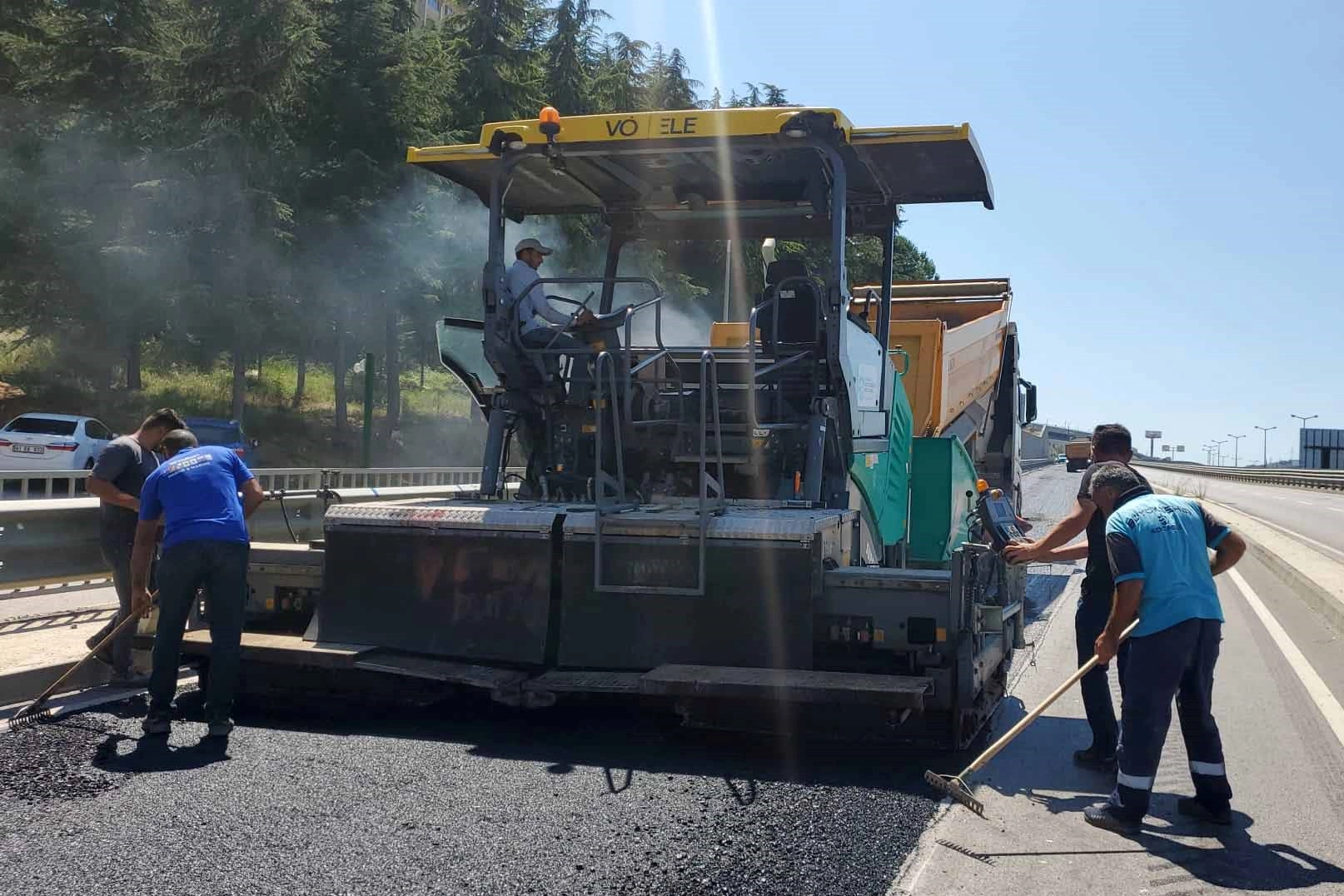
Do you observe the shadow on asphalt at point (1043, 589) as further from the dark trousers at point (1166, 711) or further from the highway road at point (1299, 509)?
the dark trousers at point (1166, 711)

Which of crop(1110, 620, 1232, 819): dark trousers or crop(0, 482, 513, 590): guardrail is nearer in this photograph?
crop(1110, 620, 1232, 819): dark trousers

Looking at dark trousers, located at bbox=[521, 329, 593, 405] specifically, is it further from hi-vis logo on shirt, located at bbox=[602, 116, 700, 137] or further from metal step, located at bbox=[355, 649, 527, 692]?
metal step, located at bbox=[355, 649, 527, 692]

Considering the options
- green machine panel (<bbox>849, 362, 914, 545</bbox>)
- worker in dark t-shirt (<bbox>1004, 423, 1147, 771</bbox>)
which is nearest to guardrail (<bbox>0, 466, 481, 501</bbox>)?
green machine panel (<bbox>849, 362, 914, 545</bbox>)

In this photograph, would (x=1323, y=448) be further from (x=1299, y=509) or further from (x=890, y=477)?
(x=890, y=477)

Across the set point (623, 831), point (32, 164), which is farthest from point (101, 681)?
point (32, 164)

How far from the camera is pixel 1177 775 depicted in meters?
5.32

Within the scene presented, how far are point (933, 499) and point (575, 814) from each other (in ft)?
13.9

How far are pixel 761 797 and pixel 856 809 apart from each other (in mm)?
362

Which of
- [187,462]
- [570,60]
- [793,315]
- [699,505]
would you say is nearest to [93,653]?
[187,462]

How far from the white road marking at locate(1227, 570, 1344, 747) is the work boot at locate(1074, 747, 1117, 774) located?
4.51ft

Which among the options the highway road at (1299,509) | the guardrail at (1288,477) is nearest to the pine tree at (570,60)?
the highway road at (1299,509)

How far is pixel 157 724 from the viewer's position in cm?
526

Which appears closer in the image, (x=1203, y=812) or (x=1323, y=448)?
(x=1203, y=812)

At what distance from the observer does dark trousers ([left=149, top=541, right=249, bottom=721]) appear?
5.30 meters
